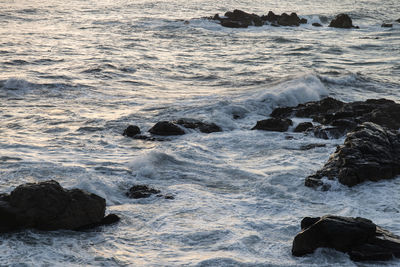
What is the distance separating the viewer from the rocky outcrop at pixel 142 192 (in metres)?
8.06

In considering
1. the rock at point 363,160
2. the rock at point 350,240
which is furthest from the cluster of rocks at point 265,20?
the rock at point 350,240

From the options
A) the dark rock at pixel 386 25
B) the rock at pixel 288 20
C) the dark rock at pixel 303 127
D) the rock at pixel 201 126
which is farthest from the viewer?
the rock at pixel 288 20

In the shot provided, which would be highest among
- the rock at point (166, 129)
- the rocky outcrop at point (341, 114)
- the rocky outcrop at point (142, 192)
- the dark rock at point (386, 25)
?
the dark rock at point (386, 25)

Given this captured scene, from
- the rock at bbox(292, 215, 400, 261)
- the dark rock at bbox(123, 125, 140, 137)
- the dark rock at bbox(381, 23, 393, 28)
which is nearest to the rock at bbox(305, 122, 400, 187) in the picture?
the rock at bbox(292, 215, 400, 261)

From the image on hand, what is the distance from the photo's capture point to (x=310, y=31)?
36.4 m

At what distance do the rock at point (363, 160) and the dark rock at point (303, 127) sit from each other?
7.98 ft

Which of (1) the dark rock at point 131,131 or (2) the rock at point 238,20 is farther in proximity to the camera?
(2) the rock at point 238,20

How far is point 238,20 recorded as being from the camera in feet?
128

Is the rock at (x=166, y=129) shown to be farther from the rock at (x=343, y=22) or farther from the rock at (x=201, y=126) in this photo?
the rock at (x=343, y=22)

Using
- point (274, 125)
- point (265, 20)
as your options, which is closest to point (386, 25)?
point (265, 20)

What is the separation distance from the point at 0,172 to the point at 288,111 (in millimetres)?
7845

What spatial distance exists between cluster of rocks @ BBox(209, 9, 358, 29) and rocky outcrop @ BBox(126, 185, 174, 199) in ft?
98.5

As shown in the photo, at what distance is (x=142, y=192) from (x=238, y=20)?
106 feet

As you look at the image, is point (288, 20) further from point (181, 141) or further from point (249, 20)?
point (181, 141)
